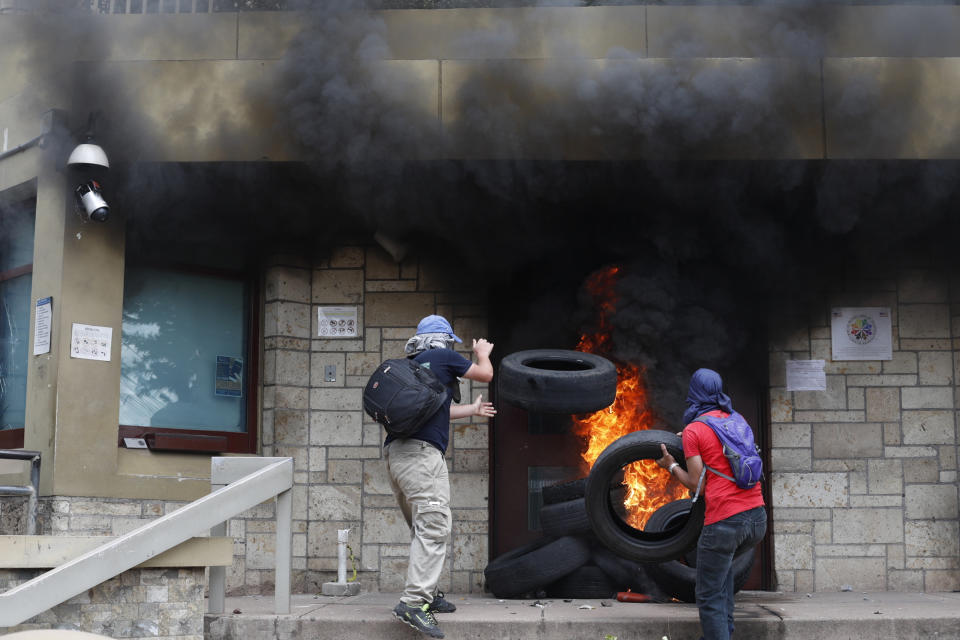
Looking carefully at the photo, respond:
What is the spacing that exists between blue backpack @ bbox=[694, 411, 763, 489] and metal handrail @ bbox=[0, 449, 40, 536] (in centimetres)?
506

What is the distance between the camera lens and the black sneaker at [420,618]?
607 cm

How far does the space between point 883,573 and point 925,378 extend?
170 cm

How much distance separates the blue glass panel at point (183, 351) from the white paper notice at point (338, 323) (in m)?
0.78

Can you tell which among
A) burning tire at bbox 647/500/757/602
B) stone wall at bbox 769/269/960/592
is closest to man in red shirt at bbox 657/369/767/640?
burning tire at bbox 647/500/757/602

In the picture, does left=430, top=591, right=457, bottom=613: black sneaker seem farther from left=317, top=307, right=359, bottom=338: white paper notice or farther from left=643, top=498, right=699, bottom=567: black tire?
left=317, top=307, right=359, bottom=338: white paper notice

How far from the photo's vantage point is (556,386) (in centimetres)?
782

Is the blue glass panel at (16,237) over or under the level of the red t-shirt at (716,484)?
over

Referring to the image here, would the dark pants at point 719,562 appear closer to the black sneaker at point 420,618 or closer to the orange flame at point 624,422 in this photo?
the black sneaker at point 420,618

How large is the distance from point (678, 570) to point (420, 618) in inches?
86.0

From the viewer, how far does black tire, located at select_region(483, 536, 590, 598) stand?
7.79 m

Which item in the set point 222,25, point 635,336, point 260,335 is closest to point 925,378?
point 635,336

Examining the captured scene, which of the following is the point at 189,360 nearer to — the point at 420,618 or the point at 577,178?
the point at 577,178

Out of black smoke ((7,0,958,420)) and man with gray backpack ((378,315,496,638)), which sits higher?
black smoke ((7,0,958,420))

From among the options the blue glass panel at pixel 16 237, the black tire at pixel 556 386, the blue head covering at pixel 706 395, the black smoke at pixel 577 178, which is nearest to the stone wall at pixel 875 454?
the black smoke at pixel 577 178
